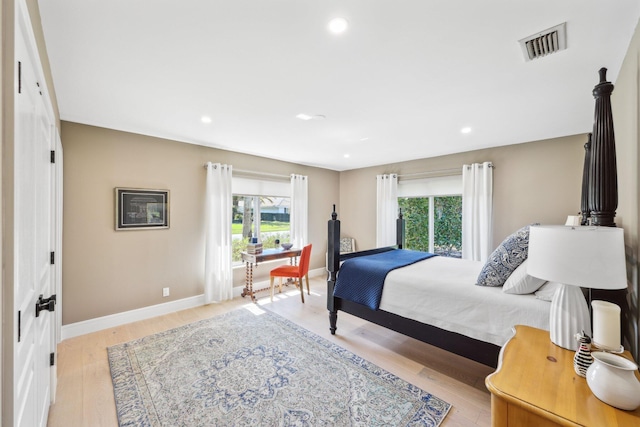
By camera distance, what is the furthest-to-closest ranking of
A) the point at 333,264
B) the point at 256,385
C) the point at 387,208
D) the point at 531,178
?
the point at 387,208 → the point at 531,178 → the point at 333,264 → the point at 256,385

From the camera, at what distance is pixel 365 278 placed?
2.84 meters

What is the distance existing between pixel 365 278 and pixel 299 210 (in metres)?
2.69

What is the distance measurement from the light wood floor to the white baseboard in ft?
0.26

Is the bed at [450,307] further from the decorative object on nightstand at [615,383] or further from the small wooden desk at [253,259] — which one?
the small wooden desk at [253,259]

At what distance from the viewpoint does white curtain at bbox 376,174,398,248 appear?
5.18 metres

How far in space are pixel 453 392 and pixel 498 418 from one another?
Result: 4.16 ft

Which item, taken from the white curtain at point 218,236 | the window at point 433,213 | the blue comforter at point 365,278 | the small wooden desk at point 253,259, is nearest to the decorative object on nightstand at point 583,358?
the blue comforter at point 365,278

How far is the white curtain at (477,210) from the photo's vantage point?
4020 mm

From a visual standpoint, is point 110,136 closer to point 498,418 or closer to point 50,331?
point 50,331

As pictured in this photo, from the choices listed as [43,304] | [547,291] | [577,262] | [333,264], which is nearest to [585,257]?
[577,262]

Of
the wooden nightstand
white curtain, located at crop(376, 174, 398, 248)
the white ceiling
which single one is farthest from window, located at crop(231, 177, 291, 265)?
the wooden nightstand

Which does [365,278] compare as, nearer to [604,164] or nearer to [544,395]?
[544,395]

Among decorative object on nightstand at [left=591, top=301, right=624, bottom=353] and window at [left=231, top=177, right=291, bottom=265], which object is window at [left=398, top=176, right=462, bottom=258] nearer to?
window at [left=231, top=177, right=291, bottom=265]

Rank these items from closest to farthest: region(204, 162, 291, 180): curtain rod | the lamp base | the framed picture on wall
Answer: the lamp base, the framed picture on wall, region(204, 162, 291, 180): curtain rod
